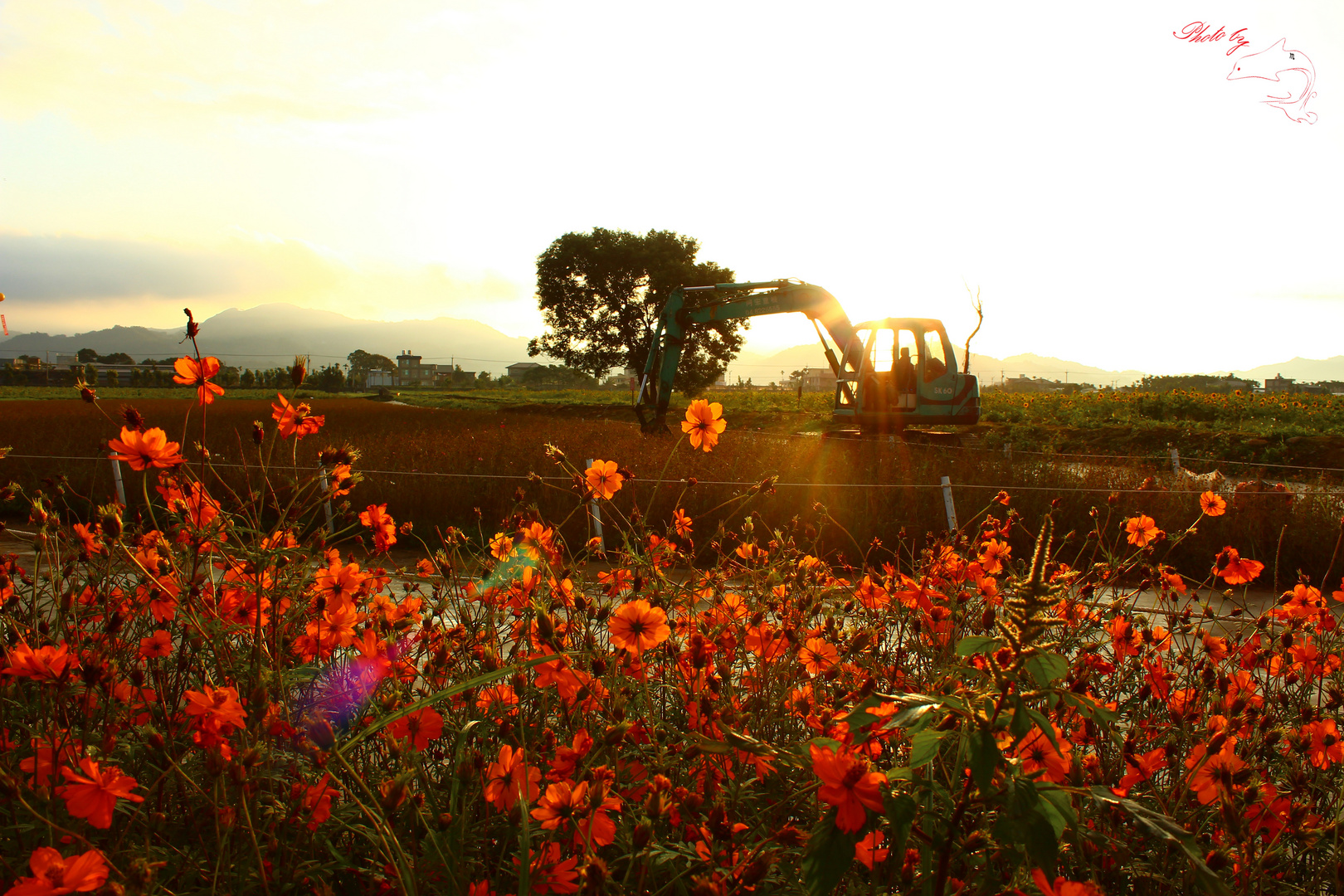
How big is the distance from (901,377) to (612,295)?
1902 cm

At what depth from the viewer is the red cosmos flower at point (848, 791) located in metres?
0.78

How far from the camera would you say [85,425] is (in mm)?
12016

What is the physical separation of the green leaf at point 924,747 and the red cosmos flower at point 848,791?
0.17ft

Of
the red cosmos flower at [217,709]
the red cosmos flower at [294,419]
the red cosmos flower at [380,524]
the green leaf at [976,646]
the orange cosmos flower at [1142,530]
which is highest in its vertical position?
the red cosmos flower at [294,419]

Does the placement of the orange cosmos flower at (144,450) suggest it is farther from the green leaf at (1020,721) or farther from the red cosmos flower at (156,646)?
the green leaf at (1020,721)

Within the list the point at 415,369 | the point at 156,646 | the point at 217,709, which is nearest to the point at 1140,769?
the point at 217,709

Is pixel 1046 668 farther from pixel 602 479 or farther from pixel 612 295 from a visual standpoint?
pixel 612 295

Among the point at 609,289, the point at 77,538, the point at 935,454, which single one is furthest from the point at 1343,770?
the point at 609,289

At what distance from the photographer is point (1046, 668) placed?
0.77 metres

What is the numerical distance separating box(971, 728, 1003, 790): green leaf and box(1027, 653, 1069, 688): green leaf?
0.08m

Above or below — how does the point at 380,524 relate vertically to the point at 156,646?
above

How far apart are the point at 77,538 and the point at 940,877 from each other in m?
2.28

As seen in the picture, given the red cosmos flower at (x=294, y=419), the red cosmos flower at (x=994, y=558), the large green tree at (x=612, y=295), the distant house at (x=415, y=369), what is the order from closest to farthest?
the red cosmos flower at (x=294, y=419) → the red cosmos flower at (x=994, y=558) → the large green tree at (x=612, y=295) → the distant house at (x=415, y=369)

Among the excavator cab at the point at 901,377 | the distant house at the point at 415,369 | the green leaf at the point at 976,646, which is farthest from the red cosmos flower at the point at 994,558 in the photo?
the distant house at the point at 415,369
